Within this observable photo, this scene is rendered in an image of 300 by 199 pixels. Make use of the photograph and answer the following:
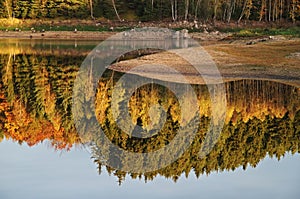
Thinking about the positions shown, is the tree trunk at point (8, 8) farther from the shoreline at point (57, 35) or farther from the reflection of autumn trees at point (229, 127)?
the reflection of autumn trees at point (229, 127)

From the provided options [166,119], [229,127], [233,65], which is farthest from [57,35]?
[229,127]

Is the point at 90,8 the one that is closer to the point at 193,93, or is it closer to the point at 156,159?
the point at 193,93

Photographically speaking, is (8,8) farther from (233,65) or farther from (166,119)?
(166,119)

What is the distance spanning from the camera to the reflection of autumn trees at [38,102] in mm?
21352

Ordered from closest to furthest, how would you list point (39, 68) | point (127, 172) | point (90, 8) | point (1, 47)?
1. point (127, 172)
2. point (39, 68)
3. point (1, 47)
4. point (90, 8)

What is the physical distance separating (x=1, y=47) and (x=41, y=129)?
128 ft

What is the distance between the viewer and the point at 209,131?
2152 centimetres

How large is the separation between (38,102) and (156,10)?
62.0 m

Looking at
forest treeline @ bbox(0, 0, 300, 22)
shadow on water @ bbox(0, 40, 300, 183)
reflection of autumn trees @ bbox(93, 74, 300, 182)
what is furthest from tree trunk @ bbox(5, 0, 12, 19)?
reflection of autumn trees @ bbox(93, 74, 300, 182)

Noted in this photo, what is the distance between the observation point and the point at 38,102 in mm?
27078

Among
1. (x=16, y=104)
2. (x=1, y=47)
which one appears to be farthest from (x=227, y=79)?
(x=1, y=47)

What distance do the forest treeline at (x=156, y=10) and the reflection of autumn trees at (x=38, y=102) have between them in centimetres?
4403

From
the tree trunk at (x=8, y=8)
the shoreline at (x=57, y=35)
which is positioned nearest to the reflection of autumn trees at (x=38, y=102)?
the shoreline at (x=57, y=35)

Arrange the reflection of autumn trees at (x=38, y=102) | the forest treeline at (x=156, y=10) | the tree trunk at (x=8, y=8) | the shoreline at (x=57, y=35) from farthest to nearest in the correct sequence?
the forest treeline at (x=156, y=10) < the tree trunk at (x=8, y=8) < the shoreline at (x=57, y=35) < the reflection of autumn trees at (x=38, y=102)
